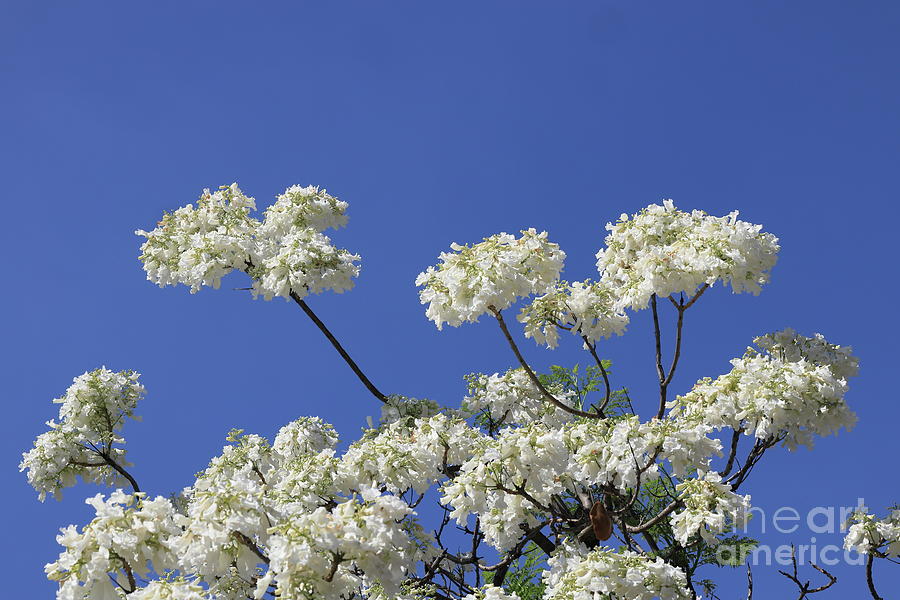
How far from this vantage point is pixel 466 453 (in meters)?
10.2

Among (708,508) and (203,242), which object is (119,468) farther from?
(708,508)

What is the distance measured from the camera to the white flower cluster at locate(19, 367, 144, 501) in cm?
1235

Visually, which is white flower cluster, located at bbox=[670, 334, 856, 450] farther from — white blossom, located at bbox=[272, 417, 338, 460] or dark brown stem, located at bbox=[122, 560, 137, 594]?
dark brown stem, located at bbox=[122, 560, 137, 594]

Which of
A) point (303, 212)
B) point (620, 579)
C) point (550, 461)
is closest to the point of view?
point (620, 579)

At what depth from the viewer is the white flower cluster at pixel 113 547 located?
679cm

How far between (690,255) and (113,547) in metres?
6.13

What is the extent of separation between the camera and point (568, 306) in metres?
10.7

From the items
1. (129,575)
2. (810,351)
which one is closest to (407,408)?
(810,351)

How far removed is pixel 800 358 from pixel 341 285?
205 inches

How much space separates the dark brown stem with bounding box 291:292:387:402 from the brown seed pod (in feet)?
11.4

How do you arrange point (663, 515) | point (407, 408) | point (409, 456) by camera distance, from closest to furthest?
point (663, 515) < point (409, 456) < point (407, 408)

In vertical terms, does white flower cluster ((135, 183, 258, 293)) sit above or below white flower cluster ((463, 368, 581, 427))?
above

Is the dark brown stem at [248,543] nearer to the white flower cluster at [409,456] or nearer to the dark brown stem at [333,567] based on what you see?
the dark brown stem at [333,567]

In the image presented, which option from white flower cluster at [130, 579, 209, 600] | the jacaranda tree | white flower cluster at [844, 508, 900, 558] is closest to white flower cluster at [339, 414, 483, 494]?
the jacaranda tree
